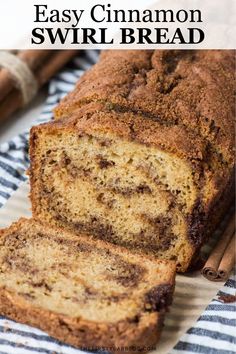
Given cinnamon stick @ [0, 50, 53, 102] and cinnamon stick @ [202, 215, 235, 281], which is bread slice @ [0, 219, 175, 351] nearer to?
cinnamon stick @ [202, 215, 235, 281]

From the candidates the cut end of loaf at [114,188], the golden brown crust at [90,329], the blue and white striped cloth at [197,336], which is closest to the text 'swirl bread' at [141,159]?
the cut end of loaf at [114,188]

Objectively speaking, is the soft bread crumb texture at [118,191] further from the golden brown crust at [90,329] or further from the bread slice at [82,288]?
the golden brown crust at [90,329]

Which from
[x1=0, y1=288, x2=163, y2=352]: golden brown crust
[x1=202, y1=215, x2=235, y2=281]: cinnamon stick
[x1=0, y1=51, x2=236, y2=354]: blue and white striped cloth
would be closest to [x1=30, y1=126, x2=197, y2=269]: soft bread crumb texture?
[x1=202, y1=215, x2=235, y2=281]: cinnamon stick

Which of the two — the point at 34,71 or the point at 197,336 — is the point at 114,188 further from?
the point at 34,71

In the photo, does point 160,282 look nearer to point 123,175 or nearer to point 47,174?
point 123,175

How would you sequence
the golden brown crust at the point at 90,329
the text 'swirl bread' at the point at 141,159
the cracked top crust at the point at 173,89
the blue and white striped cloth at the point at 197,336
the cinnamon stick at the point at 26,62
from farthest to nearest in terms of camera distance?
the cinnamon stick at the point at 26,62
the cracked top crust at the point at 173,89
the text 'swirl bread' at the point at 141,159
the blue and white striped cloth at the point at 197,336
the golden brown crust at the point at 90,329

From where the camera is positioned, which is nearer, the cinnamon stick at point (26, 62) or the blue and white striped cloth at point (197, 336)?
the blue and white striped cloth at point (197, 336)

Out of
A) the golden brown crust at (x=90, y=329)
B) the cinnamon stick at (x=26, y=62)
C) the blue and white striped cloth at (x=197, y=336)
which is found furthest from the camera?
the cinnamon stick at (x=26, y=62)
